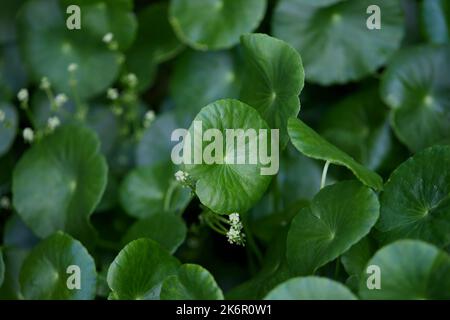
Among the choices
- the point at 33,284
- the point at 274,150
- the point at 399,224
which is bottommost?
the point at 33,284

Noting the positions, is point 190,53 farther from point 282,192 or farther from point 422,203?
point 422,203

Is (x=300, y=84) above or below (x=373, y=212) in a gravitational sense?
above

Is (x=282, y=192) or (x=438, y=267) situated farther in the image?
(x=282, y=192)

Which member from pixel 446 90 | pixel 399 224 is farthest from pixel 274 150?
pixel 446 90

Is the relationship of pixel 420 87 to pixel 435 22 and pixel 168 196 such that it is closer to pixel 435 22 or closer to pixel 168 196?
pixel 435 22

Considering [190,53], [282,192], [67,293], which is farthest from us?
[190,53]

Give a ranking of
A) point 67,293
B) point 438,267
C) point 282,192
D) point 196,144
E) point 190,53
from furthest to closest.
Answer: point 190,53 → point 282,192 → point 67,293 → point 196,144 → point 438,267
